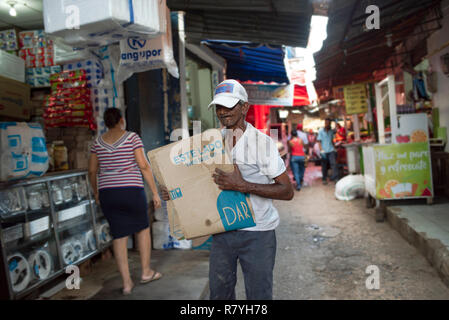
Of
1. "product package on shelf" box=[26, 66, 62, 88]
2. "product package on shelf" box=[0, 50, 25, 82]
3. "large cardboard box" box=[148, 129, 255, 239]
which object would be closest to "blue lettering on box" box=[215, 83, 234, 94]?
"large cardboard box" box=[148, 129, 255, 239]

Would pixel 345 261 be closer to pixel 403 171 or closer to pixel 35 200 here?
pixel 403 171

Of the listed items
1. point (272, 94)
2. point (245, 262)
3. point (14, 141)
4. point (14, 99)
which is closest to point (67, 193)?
point (14, 141)

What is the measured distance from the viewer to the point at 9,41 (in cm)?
532

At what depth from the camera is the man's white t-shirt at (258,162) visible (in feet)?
6.42

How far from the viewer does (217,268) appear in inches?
82.4

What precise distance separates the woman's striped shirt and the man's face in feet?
6.02

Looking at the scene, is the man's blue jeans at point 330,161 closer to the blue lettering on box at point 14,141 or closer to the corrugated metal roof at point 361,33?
the corrugated metal roof at point 361,33

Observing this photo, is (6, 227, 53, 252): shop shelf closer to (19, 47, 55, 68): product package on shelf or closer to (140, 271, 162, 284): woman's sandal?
(140, 271, 162, 284): woman's sandal

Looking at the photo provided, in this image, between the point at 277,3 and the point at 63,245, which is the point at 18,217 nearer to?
the point at 63,245

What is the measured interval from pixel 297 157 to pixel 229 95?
9187 millimetres

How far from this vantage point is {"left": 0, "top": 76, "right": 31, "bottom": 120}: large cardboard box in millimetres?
4547

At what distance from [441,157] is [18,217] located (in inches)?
280
